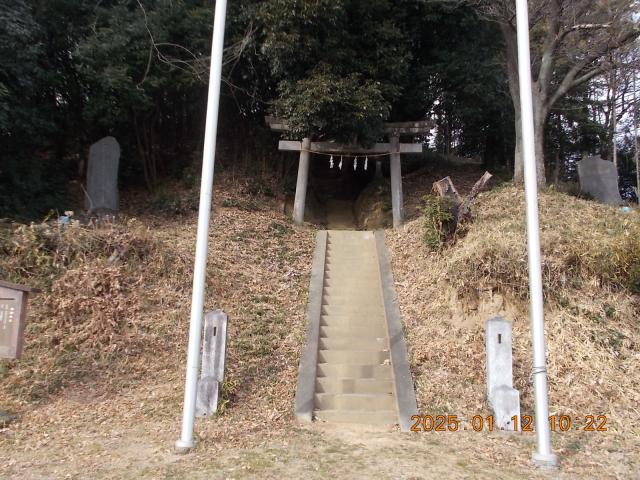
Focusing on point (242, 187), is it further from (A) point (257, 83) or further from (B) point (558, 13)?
(B) point (558, 13)

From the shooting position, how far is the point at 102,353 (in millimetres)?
8133

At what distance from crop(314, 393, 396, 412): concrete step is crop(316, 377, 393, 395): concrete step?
12 cm

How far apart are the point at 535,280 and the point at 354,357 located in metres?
3.48

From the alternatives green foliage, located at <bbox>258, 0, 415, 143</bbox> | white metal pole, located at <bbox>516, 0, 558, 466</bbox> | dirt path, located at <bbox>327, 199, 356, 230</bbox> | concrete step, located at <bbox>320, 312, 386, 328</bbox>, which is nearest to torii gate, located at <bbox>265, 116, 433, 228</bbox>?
green foliage, located at <bbox>258, 0, 415, 143</bbox>

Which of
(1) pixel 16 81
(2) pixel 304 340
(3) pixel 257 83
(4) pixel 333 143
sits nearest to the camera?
(2) pixel 304 340

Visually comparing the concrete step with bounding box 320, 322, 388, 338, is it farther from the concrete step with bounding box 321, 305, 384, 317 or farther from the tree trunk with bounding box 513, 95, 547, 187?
the tree trunk with bounding box 513, 95, 547, 187

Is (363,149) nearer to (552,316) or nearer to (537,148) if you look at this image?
(537,148)

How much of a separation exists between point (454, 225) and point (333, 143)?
19.4ft

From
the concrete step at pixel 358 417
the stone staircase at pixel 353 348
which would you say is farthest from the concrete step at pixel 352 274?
the concrete step at pixel 358 417

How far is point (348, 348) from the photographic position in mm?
8617

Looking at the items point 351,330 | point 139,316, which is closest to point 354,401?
point 351,330

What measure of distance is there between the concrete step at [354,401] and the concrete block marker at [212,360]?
1462 mm

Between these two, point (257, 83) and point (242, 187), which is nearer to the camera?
point (242, 187)

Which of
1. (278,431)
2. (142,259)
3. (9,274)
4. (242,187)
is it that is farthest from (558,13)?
(9,274)
